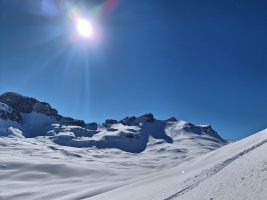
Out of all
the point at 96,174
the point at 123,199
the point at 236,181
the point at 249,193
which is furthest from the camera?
the point at 96,174

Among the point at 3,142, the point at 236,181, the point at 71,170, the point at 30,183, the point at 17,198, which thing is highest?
the point at 3,142

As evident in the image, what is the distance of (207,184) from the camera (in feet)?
86.7

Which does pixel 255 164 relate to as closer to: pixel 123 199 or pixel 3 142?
pixel 123 199

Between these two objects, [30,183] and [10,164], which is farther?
[10,164]

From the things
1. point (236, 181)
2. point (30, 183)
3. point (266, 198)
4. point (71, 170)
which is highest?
point (71, 170)

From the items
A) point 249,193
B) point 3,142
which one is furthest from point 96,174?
point 3,142

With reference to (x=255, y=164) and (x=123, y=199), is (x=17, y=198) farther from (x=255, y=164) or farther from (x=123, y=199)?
(x=255, y=164)

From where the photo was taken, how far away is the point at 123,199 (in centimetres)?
3334

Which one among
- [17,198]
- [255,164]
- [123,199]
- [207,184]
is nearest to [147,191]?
[123,199]

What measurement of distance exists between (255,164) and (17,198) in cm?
4026

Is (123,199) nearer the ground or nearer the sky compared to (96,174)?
nearer the ground

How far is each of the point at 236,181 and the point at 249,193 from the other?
3.83m

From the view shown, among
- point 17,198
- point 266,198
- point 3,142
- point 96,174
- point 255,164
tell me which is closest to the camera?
point 266,198

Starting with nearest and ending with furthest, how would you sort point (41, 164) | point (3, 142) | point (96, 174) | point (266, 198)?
1. point (266, 198)
2. point (96, 174)
3. point (41, 164)
4. point (3, 142)
